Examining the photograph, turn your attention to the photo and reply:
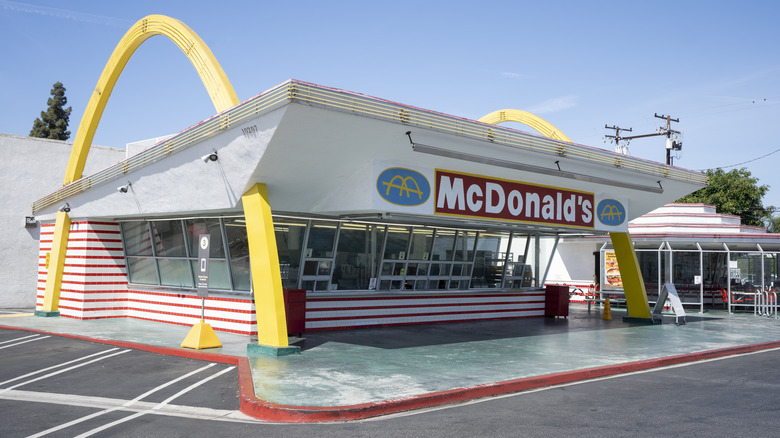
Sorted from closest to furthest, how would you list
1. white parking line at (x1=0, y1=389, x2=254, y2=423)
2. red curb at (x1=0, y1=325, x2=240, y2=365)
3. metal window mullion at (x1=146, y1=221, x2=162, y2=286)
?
white parking line at (x1=0, y1=389, x2=254, y2=423) < red curb at (x1=0, y1=325, x2=240, y2=365) < metal window mullion at (x1=146, y1=221, x2=162, y2=286)

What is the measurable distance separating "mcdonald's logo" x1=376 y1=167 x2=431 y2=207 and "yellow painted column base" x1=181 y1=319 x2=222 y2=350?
15.3 ft

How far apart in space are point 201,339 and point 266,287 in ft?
6.23

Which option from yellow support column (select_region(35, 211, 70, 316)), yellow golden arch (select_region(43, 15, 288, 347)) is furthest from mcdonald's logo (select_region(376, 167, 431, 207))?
yellow support column (select_region(35, 211, 70, 316))

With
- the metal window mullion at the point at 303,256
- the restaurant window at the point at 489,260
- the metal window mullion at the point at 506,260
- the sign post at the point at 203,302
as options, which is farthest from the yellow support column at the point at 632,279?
the sign post at the point at 203,302

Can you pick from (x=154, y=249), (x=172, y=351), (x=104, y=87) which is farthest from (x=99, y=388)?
(x=104, y=87)

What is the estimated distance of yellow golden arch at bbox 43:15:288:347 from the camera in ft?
41.7

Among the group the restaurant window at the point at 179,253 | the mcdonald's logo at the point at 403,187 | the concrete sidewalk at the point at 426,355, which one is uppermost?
the mcdonald's logo at the point at 403,187

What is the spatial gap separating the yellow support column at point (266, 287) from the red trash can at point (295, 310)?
224 centimetres

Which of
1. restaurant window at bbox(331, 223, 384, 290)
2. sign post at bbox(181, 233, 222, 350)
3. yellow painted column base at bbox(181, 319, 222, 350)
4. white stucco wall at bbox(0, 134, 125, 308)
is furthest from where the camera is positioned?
white stucco wall at bbox(0, 134, 125, 308)

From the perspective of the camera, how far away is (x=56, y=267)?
768 inches

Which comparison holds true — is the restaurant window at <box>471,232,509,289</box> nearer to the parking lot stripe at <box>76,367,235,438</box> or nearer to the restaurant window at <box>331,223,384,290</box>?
the restaurant window at <box>331,223,384,290</box>

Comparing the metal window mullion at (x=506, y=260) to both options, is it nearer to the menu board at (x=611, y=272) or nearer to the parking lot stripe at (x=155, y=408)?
the menu board at (x=611, y=272)

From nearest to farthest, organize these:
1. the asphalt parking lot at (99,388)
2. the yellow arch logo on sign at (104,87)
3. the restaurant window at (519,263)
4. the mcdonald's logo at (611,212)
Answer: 1. the asphalt parking lot at (99,388)
2. the yellow arch logo on sign at (104,87)
3. the mcdonald's logo at (611,212)
4. the restaurant window at (519,263)

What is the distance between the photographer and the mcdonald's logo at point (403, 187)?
13570 millimetres
